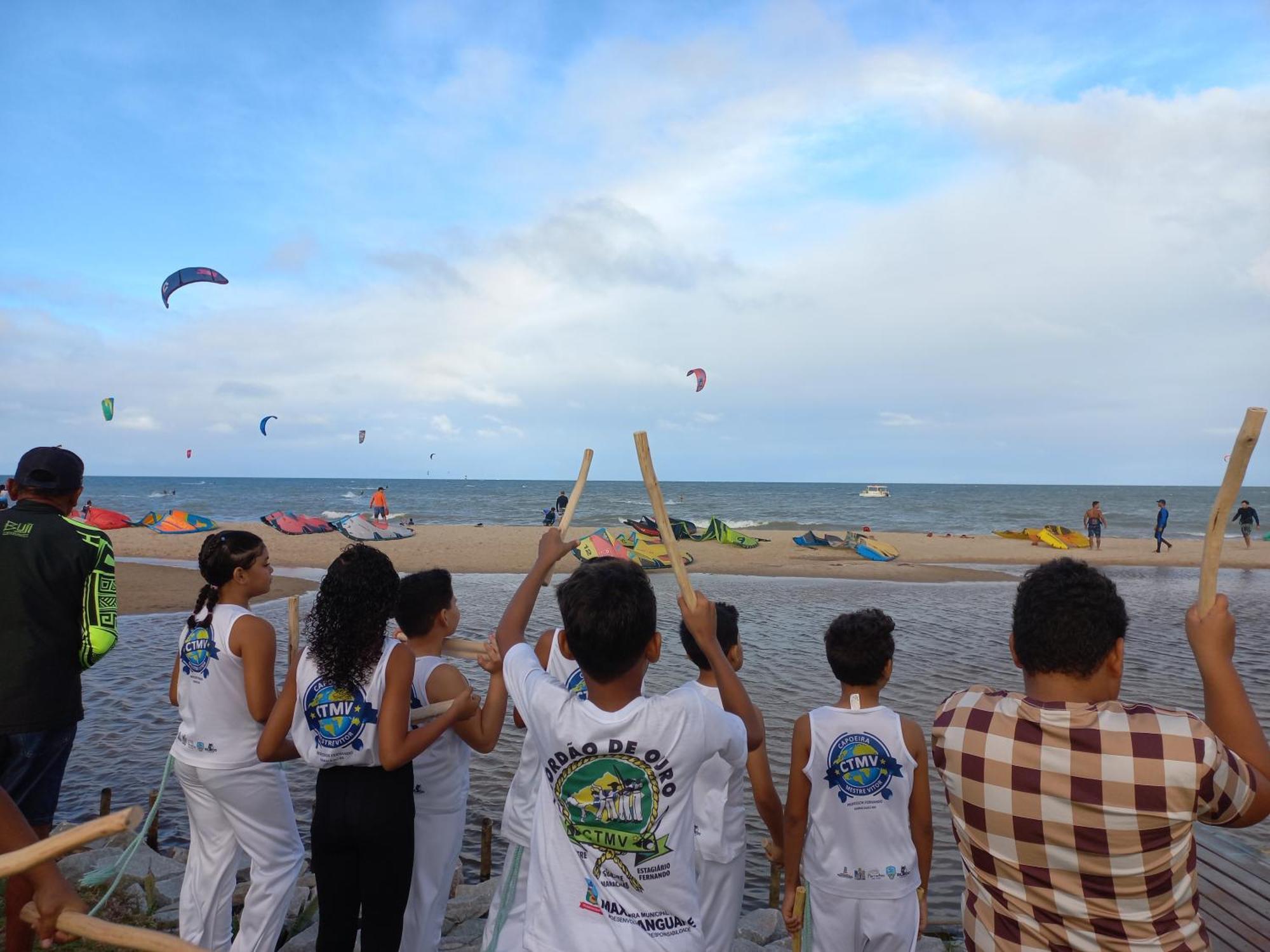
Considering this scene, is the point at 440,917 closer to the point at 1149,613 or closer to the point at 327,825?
the point at 327,825

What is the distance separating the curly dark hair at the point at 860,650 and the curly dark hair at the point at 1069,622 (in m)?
1.06

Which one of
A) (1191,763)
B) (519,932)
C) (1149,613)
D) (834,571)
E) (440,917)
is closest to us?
(1191,763)

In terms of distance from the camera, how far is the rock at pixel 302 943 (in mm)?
4121

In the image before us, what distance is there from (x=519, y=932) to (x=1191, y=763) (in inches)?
93.8

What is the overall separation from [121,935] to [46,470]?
3.12 m

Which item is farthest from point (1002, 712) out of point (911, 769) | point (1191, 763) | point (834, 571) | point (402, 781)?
point (834, 571)

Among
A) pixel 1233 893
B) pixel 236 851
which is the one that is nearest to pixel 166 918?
pixel 236 851

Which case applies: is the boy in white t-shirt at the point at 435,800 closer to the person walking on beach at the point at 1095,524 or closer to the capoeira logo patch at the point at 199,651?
the capoeira logo patch at the point at 199,651

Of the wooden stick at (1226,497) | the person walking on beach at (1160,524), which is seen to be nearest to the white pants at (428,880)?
the wooden stick at (1226,497)

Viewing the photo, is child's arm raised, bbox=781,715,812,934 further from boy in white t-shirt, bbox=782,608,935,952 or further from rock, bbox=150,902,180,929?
rock, bbox=150,902,180,929

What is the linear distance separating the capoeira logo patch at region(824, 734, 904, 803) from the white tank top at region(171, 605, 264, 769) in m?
2.59

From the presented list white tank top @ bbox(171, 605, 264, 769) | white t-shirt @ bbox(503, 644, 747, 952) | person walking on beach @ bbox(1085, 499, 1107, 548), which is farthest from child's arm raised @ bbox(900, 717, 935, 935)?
person walking on beach @ bbox(1085, 499, 1107, 548)

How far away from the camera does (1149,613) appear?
15906mm

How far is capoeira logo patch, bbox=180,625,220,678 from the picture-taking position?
3.63 meters
